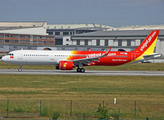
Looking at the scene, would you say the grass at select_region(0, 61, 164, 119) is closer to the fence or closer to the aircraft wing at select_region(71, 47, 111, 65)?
the fence

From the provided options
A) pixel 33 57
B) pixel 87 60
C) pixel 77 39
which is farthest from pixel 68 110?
pixel 77 39

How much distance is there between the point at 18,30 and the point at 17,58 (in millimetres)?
94312

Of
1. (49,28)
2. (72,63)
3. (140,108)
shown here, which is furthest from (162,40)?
(49,28)

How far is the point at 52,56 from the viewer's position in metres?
46.3

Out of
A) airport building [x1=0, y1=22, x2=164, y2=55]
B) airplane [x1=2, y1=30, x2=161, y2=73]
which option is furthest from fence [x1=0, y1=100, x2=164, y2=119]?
airport building [x1=0, y1=22, x2=164, y2=55]

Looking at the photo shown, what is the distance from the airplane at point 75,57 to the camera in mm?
45750

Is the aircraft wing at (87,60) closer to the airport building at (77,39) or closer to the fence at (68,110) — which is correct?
the fence at (68,110)

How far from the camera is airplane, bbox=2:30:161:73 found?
45750 millimetres

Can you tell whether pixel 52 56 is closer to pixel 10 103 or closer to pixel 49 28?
pixel 10 103

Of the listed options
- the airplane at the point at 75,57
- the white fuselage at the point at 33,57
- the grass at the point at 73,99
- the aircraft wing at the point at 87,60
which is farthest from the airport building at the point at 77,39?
the grass at the point at 73,99

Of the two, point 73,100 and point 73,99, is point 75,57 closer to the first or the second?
point 73,99

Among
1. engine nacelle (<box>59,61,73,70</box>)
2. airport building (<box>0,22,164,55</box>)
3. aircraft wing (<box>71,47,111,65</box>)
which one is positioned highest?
airport building (<box>0,22,164,55</box>)

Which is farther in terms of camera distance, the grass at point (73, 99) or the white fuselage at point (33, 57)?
the white fuselage at point (33, 57)

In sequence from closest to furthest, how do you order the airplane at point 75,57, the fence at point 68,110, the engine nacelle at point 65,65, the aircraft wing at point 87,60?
the fence at point 68,110 → the engine nacelle at point 65,65 → the airplane at point 75,57 → the aircraft wing at point 87,60
